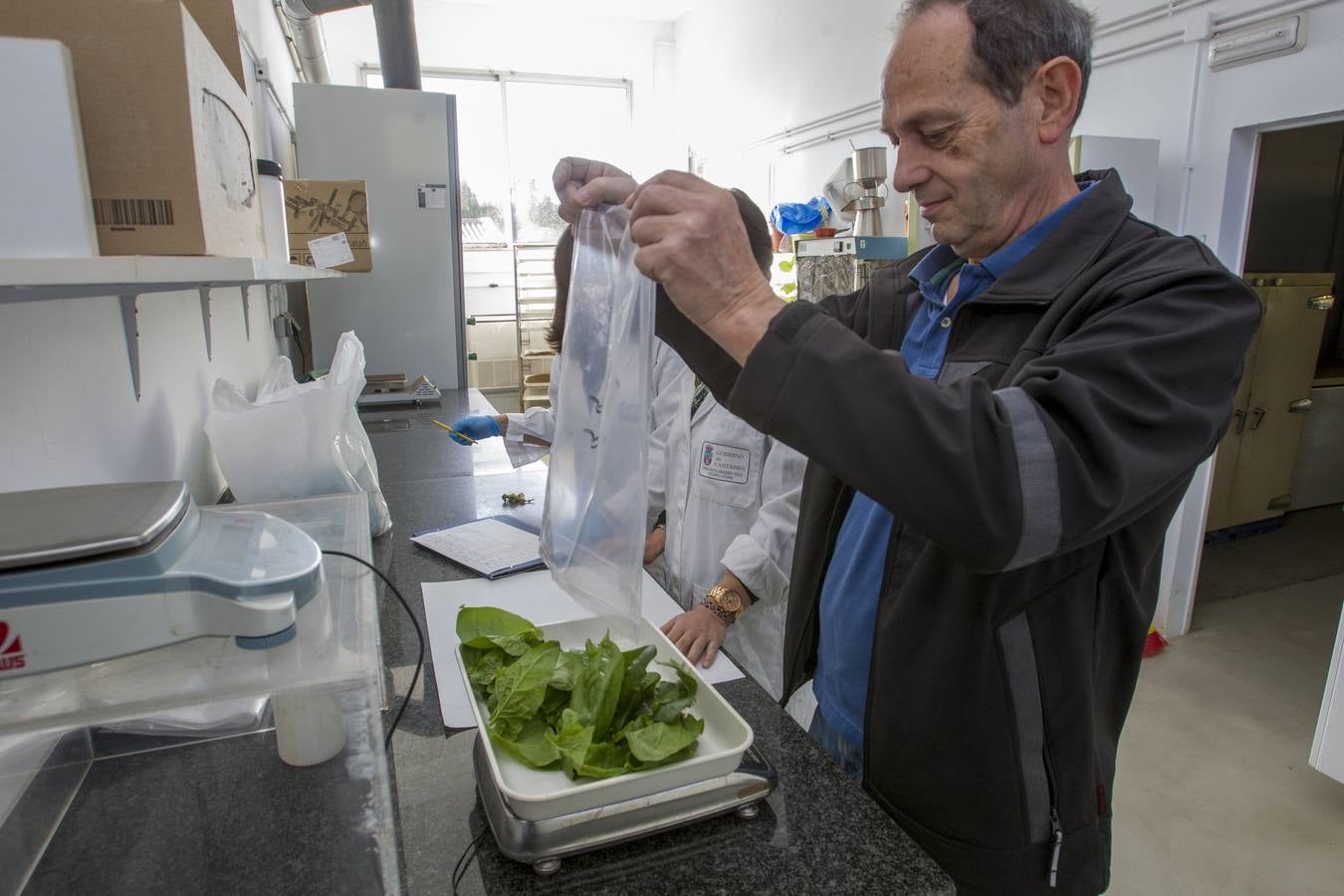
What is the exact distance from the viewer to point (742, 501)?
1584 millimetres

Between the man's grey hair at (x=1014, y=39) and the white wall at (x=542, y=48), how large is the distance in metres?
6.36

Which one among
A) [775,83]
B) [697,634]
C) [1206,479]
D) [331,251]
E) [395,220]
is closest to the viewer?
[697,634]

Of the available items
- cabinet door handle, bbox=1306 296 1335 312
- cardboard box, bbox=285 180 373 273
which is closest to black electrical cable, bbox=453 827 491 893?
cardboard box, bbox=285 180 373 273

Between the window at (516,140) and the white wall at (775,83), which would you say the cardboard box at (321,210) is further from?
the window at (516,140)

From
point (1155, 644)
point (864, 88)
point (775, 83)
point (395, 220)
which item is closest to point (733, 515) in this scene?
point (1155, 644)

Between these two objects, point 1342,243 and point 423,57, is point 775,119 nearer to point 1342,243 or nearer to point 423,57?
point 423,57

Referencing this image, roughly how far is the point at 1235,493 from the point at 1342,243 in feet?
6.44

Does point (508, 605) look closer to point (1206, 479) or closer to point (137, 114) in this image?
point (137, 114)

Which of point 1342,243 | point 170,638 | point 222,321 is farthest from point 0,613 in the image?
point 1342,243

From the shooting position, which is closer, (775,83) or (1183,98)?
(1183,98)

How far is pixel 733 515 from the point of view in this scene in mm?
1604

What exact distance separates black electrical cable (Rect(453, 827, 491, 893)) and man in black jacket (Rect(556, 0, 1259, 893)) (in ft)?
1.52

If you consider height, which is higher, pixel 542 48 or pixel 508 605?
pixel 542 48

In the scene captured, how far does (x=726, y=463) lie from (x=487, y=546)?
49 cm
